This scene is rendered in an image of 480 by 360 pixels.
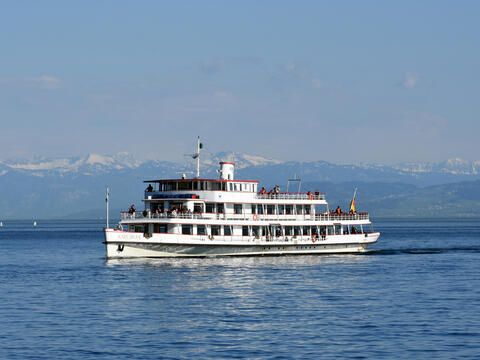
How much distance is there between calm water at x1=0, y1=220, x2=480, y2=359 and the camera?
4891cm

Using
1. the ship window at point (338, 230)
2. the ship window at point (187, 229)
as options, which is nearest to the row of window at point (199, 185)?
the ship window at point (187, 229)

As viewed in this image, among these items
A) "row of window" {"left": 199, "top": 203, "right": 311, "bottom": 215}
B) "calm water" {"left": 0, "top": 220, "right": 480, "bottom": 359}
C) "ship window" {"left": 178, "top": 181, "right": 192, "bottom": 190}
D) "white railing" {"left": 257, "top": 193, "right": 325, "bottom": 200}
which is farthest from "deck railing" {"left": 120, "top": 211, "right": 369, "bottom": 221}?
"calm water" {"left": 0, "top": 220, "right": 480, "bottom": 359}

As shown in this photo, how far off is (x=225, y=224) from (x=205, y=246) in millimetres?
3077

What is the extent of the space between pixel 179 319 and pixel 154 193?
144 ft

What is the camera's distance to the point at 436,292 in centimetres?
7069

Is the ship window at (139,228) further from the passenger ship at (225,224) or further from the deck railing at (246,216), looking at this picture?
the deck railing at (246,216)

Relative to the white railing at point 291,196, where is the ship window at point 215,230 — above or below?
below

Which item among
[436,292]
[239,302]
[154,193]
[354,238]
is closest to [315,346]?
[239,302]

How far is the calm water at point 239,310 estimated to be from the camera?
48906 mm

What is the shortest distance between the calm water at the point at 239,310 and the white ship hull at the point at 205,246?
186cm

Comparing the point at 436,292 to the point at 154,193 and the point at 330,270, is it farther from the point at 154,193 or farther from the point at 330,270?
the point at 154,193

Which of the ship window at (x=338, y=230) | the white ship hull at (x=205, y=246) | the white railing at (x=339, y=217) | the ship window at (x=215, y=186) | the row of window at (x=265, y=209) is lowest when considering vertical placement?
the white ship hull at (x=205, y=246)

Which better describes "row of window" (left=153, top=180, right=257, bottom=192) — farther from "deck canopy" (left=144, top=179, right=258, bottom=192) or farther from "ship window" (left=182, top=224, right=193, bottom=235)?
"ship window" (left=182, top=224, right=193, bottom=235)

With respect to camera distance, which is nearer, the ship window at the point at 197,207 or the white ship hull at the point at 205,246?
the white ship hull at the point at 205,246
